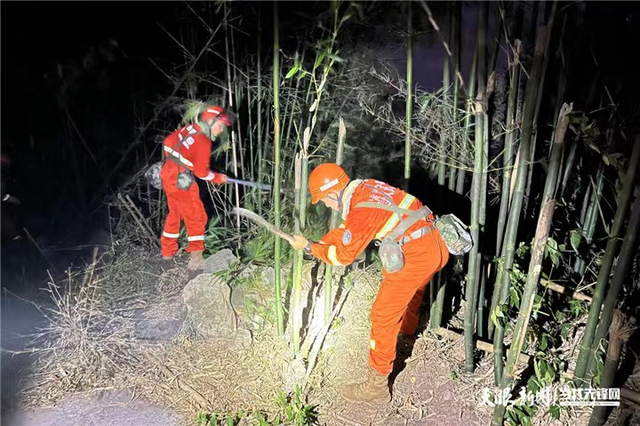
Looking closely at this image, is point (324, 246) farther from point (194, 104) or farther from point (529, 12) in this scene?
point (194, 104)

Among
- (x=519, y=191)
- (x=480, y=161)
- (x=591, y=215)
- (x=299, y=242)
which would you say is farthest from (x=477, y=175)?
(x=591, y=215)

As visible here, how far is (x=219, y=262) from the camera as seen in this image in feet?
13.2

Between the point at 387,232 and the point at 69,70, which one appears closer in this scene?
the point at 387,232

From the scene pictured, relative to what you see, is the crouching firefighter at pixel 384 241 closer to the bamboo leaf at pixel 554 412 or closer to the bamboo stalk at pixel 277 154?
the bamboo stalk at pixel 277 154

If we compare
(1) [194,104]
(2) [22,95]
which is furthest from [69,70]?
(1) [194,104]

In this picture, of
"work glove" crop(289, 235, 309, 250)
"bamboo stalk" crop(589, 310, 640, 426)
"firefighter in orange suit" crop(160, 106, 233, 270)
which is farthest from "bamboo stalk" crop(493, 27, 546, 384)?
"firefighter in orange suit" crop(160, 106, 233, 270)

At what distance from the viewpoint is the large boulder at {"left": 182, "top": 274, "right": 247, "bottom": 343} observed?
11.5ft

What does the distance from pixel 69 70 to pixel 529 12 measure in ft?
15.8

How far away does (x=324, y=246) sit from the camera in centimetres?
270

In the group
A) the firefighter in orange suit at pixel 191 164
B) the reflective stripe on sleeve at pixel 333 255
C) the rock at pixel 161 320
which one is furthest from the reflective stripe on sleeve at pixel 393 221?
the firefighter in orange suit at pixel 191 164

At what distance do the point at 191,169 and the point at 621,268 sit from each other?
11.4 ft

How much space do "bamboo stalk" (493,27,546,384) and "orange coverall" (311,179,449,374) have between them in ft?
1.24

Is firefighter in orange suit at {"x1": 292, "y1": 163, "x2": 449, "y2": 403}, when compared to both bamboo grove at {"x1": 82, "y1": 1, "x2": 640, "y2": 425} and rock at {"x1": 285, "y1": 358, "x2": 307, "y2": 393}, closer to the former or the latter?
bamboo grove at {"x1": 82, "y1": 1, "x2": 640, "y2": 425}

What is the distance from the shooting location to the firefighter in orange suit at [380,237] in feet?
8.80
